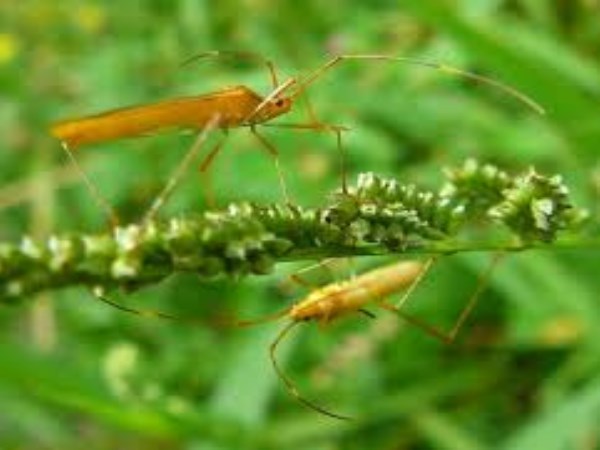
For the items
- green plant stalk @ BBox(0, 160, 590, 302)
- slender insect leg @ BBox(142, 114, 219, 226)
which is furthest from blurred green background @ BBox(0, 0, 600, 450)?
green plant stalk @ BBox(0, 160, 590, 302)

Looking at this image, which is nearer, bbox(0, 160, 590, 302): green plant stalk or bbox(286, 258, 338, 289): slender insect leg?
bbox(0, 160, 590, 302): green plant stalk

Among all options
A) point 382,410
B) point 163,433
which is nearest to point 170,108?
point 163,433

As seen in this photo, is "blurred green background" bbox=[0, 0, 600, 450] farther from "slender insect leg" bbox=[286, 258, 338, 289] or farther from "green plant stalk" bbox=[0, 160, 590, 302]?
"green plant stalk" bbox=[0, 160, 590, 302]

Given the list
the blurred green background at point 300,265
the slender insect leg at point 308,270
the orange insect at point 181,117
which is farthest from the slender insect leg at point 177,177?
the blurred green background at point 300,265

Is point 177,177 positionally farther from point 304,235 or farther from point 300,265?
point 300,265

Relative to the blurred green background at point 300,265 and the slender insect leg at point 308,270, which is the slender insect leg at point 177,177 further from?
the blurred green background at point 300,265
